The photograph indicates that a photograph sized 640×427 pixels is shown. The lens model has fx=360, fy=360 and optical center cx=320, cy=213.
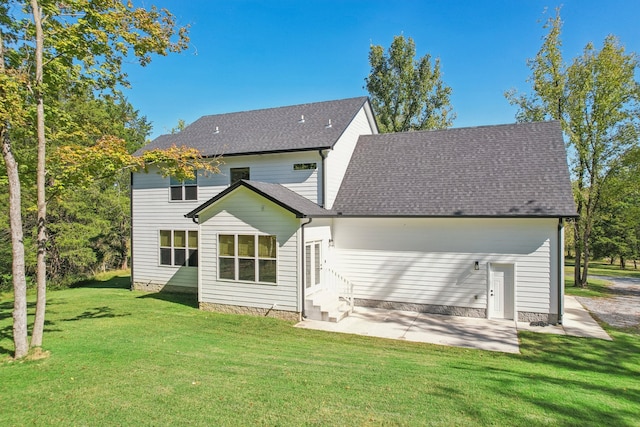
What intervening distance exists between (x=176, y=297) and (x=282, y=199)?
23.3 feet

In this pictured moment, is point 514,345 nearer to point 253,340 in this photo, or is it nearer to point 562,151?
point 253,340

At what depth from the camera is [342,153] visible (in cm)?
1513

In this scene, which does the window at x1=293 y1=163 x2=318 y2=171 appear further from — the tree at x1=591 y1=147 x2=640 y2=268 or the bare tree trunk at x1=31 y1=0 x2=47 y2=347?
the tree at x1=591 y1=147 x2=640 y2=268

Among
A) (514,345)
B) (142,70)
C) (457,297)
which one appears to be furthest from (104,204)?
(514,345)

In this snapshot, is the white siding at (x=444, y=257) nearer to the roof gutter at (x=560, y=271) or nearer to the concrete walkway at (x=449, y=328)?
the roof gutter at (x=560, y=271)

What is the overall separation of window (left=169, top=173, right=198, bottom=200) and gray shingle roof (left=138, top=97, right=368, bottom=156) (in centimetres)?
148

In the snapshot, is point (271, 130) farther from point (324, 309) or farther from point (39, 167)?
point (39, 167)

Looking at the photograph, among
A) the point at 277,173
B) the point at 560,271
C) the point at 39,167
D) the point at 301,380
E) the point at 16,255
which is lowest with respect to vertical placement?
the point at 301,380

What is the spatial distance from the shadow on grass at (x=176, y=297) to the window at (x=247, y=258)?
2.48 m

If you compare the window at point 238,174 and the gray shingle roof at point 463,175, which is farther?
the window at point 238,174

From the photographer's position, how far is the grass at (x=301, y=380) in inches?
190

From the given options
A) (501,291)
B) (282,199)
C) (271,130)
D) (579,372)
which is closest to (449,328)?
(501,291)

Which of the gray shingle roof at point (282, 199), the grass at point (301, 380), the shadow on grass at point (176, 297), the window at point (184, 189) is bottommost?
the shadow on grass at point (176, 297)

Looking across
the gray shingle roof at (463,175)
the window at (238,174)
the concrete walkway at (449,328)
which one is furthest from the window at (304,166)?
the concrete walkway at (449,328)
